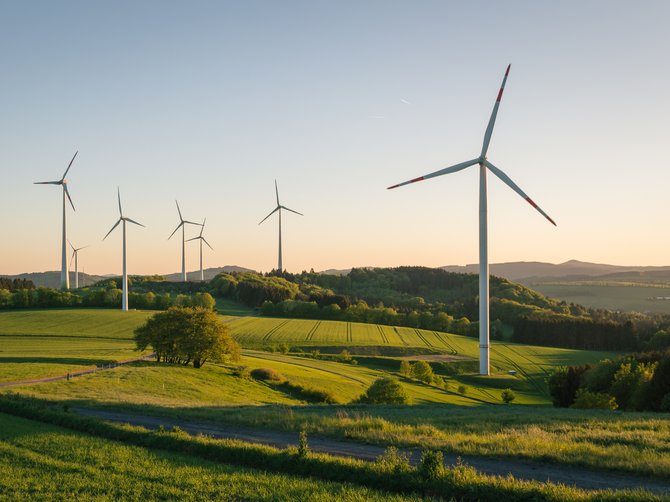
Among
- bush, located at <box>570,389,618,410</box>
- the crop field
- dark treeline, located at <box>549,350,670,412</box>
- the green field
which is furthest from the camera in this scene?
bush, located at <box>570,389,618,410</box>

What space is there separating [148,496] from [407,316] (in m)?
172

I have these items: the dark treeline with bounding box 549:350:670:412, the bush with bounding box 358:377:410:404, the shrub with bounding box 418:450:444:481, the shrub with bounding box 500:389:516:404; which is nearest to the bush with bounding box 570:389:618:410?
the dark treeline with bounding box 549:350:670:412

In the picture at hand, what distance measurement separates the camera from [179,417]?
33875mm

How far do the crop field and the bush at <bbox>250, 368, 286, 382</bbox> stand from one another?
5558 cm

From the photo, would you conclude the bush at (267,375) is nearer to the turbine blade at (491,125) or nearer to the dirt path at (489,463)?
the turbine blade at (491,125)

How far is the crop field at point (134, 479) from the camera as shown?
674 inches

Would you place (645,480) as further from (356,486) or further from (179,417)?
(179,417)

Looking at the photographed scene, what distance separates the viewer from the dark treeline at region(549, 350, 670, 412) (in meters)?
62.8

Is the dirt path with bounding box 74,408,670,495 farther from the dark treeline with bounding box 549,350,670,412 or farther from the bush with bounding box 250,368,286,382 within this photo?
the bush with bounding box 250,368,286,382

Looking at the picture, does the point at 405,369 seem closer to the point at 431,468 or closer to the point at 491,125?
the point at 491,125

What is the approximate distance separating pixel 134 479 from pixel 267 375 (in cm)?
6194

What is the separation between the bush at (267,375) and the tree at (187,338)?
17.3ft

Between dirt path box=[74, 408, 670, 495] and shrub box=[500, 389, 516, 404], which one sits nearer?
dirt path box=[74, 408, 670, 495]

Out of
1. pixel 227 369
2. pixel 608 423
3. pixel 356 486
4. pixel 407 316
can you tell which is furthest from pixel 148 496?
pixel 407 316
